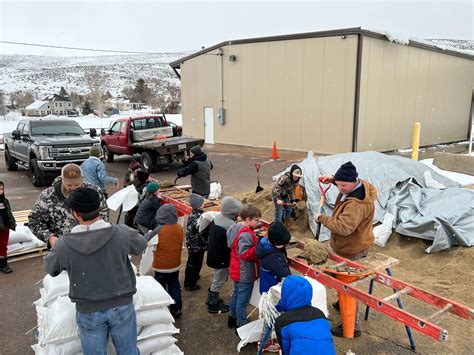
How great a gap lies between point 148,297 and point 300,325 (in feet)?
4.62

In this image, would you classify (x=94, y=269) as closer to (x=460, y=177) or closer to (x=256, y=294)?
(x=256, y=294)

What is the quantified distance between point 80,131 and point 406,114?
14.2 meters

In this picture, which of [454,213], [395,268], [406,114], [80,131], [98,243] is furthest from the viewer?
[406,114]

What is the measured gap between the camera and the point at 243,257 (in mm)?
3855

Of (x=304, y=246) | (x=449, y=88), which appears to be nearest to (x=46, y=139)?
(x=304, y=246)

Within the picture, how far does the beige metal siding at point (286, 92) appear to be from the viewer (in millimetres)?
15984

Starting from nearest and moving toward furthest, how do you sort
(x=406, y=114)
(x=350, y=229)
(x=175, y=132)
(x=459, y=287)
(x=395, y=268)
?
(x=350, y=229) → (x=459, y=287) → (x=395, y=268) → (x=175, y=132) → (x=406, y=114)

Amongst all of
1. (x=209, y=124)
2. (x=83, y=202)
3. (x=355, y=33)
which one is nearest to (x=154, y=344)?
(x=83, y=202)

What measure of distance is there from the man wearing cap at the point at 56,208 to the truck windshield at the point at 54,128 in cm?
964

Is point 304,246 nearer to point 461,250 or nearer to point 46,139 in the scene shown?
point 461,250

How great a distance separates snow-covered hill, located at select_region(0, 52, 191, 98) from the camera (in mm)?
113156

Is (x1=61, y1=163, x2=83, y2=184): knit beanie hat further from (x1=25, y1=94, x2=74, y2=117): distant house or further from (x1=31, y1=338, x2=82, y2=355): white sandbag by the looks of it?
(x1=25, y1=94, x2=74, y2=117): distant house

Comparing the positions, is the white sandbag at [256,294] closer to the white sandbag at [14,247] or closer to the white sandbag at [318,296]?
the white sandbag at [318,296]

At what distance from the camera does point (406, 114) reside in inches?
724
